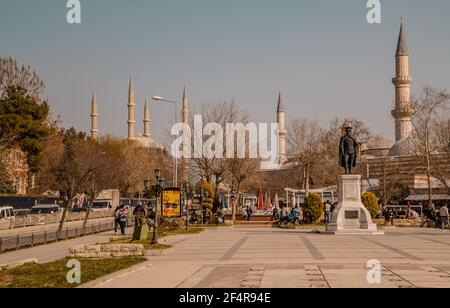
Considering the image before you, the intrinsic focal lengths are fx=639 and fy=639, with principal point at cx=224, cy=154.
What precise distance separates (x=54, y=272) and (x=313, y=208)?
96.7 ft

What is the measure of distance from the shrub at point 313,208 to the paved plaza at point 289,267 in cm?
1843

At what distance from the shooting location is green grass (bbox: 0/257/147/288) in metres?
13.4

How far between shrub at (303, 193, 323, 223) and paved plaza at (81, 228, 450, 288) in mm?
18426

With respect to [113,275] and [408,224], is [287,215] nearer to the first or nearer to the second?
[408,224]

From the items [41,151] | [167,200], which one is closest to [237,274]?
[167,200]

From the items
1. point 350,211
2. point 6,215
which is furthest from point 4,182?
point 350,211

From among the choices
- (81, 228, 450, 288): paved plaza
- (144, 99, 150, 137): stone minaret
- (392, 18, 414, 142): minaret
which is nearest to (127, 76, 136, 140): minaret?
(144, 99, 150, 137): stone minaret

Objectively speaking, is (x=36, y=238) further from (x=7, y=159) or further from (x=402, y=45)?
(x=402, y=45)

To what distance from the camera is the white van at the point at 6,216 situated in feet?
131

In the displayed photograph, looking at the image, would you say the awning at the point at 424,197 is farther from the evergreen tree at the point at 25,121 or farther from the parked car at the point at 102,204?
the evergreen tree at the point at 25,121

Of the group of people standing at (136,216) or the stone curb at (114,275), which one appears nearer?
the stone curb at (114,275)

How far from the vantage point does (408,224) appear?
41.5m

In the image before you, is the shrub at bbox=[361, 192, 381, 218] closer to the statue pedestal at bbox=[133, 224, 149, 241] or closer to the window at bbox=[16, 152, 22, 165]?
the statue pedestal at bbox=[133, 224, 149, 241]

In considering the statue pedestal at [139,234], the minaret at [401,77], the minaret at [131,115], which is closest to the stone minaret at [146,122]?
the minaret at [131,115]
